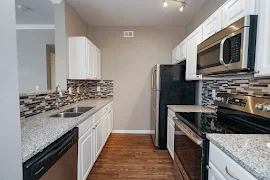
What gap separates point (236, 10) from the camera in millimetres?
1392

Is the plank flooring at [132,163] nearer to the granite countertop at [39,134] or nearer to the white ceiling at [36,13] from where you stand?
the granite countertop at [39,134]

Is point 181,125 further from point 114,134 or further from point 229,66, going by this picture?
point 114,134

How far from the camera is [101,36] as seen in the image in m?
4.12

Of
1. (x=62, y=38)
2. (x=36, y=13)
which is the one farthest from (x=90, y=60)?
(x=36, y=13)

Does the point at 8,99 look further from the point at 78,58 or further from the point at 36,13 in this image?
the point at 36,13

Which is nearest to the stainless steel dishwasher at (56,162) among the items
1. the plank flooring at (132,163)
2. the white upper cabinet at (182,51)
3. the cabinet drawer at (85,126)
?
the cabinet drawer at (85,126)

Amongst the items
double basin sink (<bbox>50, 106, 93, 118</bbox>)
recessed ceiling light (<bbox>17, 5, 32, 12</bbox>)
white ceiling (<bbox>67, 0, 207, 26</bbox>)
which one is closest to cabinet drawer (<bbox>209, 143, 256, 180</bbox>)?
double basin sink (<bbox>50, 106, 93, 118</bbox>)

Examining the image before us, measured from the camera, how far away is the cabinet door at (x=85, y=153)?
1.77m

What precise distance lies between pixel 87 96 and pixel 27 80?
177cm

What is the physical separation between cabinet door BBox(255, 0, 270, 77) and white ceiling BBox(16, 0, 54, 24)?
2.93 metres

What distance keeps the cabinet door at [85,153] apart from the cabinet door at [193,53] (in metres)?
1.68

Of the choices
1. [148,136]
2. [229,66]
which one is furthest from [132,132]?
[229,66]

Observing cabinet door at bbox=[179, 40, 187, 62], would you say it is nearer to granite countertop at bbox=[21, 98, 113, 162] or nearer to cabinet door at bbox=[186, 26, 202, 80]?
cabinet door at bbox=[186, 26, 202, 80]

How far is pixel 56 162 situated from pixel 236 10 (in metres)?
1.90
